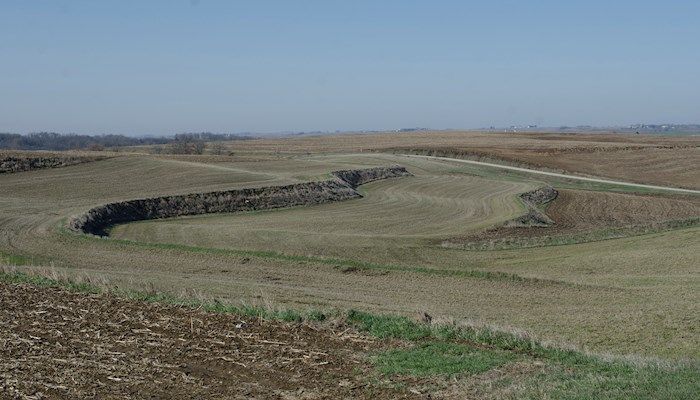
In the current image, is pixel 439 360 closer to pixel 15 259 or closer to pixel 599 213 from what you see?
pixel 15 259

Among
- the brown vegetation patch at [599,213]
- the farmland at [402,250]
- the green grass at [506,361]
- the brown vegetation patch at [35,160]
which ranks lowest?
the brown vegetation patch at [599,213]

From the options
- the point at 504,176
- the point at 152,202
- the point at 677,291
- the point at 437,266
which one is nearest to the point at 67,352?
the point at 677,291

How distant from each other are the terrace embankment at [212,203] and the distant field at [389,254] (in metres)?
1.25

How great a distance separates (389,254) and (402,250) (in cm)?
119

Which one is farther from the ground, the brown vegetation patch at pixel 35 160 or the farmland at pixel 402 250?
the brown vegetation patch at pixel 35 160

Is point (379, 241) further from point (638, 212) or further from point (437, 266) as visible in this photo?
point (638, 212)

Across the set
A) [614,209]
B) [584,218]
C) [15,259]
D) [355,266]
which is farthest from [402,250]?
[614,209]

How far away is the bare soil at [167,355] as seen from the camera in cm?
1117

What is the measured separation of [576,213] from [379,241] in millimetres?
19897

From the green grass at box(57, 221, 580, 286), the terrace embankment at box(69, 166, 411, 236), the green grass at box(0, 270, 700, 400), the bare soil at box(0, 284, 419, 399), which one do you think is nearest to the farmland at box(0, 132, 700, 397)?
the green grass at box(57, 221, 580, 286)

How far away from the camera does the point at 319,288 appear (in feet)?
83.4

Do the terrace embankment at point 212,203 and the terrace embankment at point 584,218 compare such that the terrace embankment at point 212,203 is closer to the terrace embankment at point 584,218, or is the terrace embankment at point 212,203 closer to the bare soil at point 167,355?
the terrace embankment at point 584,218

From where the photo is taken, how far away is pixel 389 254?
36.4 m

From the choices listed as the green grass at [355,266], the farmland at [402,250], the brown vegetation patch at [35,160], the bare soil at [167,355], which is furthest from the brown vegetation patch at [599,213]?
the brown vegetation patch at [35,160]
